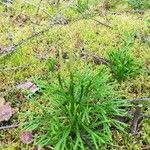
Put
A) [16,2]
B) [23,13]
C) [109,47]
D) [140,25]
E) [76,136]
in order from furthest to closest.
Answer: [16,2] < [23,13] < [140,25] < [109,47] < [76,136]

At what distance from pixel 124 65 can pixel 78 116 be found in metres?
0.96

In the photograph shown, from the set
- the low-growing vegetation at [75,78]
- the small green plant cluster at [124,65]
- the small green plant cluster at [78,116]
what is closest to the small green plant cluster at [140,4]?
the low-growing vegetation at [75,78]

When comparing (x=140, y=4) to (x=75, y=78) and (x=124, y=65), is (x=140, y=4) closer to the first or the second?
(x=124, y=65)

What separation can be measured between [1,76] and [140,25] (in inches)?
73.7

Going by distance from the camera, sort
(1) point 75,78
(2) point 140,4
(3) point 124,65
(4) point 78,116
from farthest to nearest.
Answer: (2) point 140,4
(3) point 124,65
(1) point 75,78
(4) point 78,116

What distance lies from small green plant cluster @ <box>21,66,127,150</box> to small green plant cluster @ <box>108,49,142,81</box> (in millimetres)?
462

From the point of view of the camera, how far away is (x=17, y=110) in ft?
11.3

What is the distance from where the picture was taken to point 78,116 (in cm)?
295

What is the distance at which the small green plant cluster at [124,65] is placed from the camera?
3.69 metres

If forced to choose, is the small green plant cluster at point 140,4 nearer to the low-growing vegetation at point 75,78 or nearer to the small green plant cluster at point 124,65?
the low-growing vegetation at point 75,78

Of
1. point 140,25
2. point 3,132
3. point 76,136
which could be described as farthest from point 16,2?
point 76,136

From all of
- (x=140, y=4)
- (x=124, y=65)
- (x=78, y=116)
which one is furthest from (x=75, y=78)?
(x=140, y=4)

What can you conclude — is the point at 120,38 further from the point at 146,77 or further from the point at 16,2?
the point at 16,2

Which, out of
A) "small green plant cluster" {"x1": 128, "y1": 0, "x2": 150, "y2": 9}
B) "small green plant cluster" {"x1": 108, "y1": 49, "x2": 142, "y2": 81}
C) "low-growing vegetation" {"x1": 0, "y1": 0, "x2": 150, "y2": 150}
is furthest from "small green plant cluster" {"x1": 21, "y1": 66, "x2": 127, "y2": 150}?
"small green plant cluster" {"x1": 128, "y1": 0, "x2": 150, "y2": 9}
